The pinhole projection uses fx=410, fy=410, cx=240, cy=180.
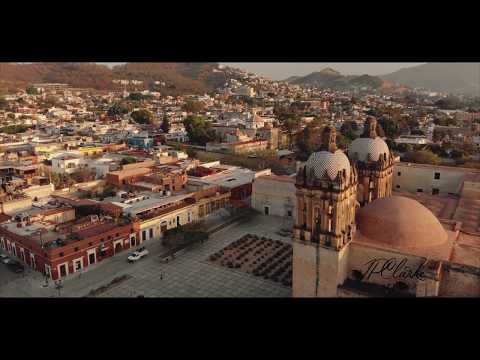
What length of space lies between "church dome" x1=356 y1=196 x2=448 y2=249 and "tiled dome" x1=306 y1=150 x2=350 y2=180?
2.41 m

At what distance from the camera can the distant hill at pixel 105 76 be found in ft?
443

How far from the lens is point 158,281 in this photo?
19109mm

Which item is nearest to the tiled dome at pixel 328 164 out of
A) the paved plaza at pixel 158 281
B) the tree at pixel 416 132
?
the paved plaza at pixel 158 281

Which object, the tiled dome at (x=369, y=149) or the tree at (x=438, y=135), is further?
the tree at (x=438, y=135)

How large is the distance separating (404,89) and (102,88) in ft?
443

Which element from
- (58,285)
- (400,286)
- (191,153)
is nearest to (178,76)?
(191,153)

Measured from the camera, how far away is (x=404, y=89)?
191375mm

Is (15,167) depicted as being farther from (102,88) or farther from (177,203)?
(102,88)

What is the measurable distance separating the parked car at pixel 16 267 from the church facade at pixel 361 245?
13379 millimetres

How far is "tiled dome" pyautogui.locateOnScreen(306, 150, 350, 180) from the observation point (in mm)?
13453

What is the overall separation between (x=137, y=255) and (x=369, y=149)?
41.3ft

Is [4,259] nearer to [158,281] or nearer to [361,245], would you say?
[158,281]

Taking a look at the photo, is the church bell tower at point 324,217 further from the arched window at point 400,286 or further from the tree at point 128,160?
the tree at point 128,160

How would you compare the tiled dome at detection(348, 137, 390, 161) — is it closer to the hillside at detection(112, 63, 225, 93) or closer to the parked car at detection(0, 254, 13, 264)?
the parked car at detection(0, 254, 13, 264)
